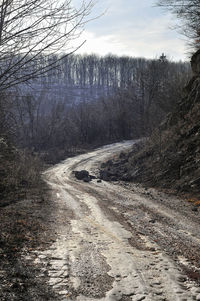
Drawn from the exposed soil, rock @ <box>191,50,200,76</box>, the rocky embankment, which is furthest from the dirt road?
A: rock @ <box>191,50,200,76</box>

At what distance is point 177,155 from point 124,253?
1009cm

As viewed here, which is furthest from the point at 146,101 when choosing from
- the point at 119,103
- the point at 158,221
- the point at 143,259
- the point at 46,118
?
the point at 143,259

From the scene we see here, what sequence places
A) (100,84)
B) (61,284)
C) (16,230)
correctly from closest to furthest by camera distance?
(61,284) → (16,230) → (100,84)

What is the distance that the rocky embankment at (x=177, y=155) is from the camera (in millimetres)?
12898

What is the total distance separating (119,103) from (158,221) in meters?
47.3

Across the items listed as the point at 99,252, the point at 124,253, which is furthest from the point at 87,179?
the point at 124,253

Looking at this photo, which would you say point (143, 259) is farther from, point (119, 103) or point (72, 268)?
point (119, 103)

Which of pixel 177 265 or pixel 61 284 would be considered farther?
pixel 177 265

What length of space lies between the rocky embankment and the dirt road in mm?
2813

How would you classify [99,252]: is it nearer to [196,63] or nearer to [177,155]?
[177,155]

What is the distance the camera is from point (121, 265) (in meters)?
4.60

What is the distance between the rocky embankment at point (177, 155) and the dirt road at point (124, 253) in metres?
2.81

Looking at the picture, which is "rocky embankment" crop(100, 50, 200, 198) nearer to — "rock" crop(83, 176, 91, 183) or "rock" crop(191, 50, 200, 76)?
"rock" crop(191, 50, 200, 76)

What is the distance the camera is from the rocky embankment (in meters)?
12.9
